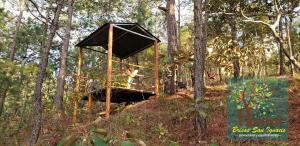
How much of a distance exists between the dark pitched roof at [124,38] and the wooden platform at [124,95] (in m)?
2.27

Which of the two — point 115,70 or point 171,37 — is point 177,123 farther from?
point 171,37

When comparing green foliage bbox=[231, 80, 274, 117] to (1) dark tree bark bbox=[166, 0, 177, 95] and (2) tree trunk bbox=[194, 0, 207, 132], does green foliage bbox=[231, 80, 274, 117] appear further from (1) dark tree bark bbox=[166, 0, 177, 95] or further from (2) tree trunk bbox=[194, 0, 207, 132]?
(1) dark tree bark bbox=[166, 0, 177, 95]

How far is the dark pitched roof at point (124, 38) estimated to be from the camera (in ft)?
40.9

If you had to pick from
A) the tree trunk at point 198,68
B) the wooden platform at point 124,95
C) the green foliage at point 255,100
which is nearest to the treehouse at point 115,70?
the wooden platform at point 124,95

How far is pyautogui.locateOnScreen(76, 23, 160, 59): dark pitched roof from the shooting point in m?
12.5

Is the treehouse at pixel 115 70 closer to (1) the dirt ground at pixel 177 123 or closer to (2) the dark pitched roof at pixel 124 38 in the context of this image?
(2) the dark pitched roof at pixel 124 38

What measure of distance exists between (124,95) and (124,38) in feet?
8.27

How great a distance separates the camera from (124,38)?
13812mm

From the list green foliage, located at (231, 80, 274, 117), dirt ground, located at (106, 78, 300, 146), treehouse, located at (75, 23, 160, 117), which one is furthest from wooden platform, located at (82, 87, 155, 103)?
green foliage, located at (231, 80, 274, 117)

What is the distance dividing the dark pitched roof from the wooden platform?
2.27 meters

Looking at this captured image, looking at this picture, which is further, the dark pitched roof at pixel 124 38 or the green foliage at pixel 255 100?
the dark pitched roof at pixel 124 38

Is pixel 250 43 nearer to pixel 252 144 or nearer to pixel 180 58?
pixel 180 58

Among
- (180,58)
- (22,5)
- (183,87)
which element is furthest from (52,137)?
(22,5)

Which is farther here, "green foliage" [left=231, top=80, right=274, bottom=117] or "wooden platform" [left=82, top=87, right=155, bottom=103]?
"wooden platform" [left=82, top=87, right=155, bottom=103]
